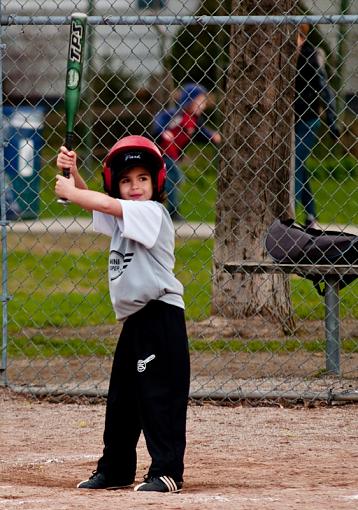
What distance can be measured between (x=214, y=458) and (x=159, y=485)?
3.13 feet

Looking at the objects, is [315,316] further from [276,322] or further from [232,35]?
[232,35]

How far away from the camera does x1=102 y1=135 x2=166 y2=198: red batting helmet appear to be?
4.82m

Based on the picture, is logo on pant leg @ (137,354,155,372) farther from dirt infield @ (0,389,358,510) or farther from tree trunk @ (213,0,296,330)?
tree trunk @ (213,0,296,330)

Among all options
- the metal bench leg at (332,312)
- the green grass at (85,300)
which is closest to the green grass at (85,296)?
the green grass at (85,300)

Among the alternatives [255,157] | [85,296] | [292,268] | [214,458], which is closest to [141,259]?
[214,458]

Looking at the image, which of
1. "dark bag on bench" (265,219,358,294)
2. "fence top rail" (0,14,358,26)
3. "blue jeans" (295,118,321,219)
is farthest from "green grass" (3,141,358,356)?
"fence top rail" (0,14,358,26)

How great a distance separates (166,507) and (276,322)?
4030 mm

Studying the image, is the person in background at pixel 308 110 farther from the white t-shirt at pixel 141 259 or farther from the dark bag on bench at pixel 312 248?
the white t-shirt at pixel 141 259

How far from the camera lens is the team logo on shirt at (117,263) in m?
4.81

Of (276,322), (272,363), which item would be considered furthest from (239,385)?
(276,322)

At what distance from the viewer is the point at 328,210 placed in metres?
14.4

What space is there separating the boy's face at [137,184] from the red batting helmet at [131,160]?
25 mm

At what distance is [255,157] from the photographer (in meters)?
7.91

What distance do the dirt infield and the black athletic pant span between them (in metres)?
0.21
